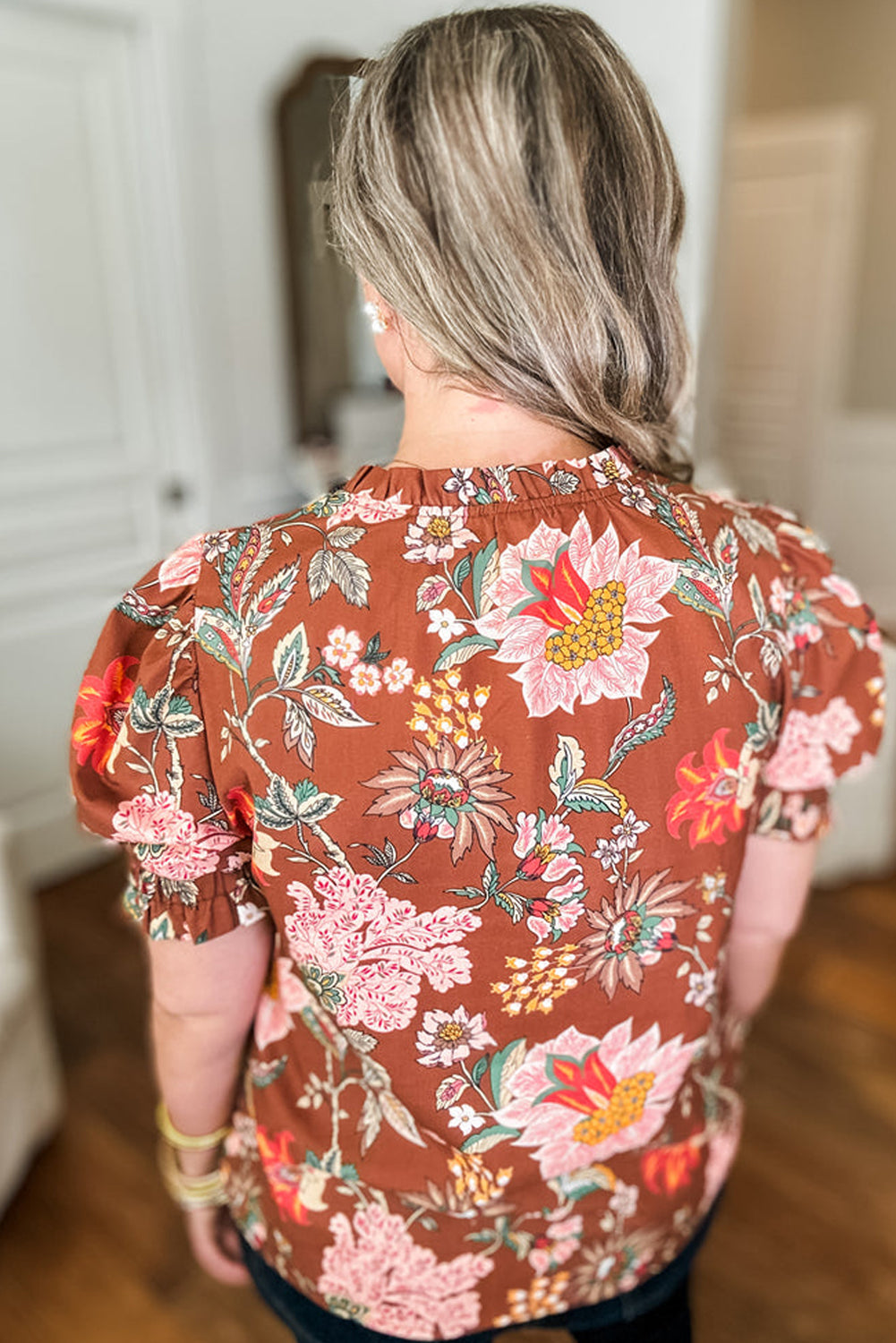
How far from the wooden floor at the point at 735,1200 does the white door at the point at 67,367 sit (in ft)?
2.27

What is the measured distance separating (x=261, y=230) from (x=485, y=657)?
7.93 ft

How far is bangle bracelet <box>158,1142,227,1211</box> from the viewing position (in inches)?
31.8

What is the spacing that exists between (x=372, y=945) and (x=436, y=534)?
0.25 metres

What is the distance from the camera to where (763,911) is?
78 centimetres

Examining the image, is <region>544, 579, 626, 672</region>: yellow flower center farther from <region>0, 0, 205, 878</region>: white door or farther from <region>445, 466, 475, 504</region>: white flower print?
<region>0, 0, 205, 878</region>: white door

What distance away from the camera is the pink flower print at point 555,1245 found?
697 millimetres

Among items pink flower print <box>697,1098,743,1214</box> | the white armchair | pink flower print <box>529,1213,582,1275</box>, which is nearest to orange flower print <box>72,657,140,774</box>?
pink flower print <box>529,1213,582,1275</box>

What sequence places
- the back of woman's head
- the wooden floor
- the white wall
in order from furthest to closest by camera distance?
the white wall, the wooden floor, the back of woman's head

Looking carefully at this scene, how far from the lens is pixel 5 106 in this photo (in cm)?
212

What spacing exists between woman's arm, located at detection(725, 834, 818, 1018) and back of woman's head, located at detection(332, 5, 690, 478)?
1.24 feet

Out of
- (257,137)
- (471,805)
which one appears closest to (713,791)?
(471,805)

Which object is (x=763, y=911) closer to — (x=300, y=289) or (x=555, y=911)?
(x=555, y=911)

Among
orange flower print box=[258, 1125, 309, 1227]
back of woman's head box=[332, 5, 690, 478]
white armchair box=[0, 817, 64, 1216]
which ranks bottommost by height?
white armchair box=[0, 817, 64, 1216]

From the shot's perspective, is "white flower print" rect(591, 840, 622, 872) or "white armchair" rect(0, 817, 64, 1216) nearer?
"white flower print" rect(591, 840, 622, 872)
